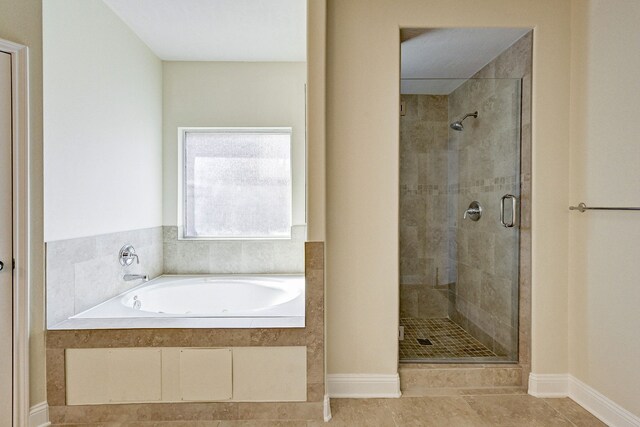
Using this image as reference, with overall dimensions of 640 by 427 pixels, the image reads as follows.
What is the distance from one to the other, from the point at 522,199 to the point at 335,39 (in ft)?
4.81

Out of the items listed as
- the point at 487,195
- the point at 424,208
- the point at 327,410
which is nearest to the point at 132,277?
the point at 327,410

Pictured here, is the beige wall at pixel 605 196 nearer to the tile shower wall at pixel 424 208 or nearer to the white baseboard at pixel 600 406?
the white baseboard at pixel 600 406

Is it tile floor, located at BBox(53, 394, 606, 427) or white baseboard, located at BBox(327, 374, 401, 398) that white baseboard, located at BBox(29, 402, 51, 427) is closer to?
tile floor, located at BBox(53, 394, 606, 427)

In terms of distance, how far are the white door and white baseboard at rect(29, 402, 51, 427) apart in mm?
85

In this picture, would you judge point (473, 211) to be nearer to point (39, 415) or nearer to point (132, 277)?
point (132, 277)

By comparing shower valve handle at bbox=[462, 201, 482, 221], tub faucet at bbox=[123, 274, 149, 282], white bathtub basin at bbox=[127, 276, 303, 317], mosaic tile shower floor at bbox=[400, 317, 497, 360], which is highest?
shower valve handle at bbox=[462, 201, 482, 221]

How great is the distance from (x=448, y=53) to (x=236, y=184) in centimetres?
196

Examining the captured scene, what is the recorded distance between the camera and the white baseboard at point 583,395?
1.88m

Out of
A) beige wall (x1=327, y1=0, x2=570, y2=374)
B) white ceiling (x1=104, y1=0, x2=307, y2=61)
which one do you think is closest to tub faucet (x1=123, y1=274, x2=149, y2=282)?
beige wall (x1=327, y1=0, x2=570, y2=374)

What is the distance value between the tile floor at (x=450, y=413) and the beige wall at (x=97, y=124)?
4.14 ft

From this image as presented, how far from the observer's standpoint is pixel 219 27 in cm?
272

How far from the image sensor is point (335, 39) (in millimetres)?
2186

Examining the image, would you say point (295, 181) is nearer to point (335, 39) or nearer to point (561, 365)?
point (335, 39)

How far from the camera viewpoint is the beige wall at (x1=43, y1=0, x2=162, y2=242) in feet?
6.70
